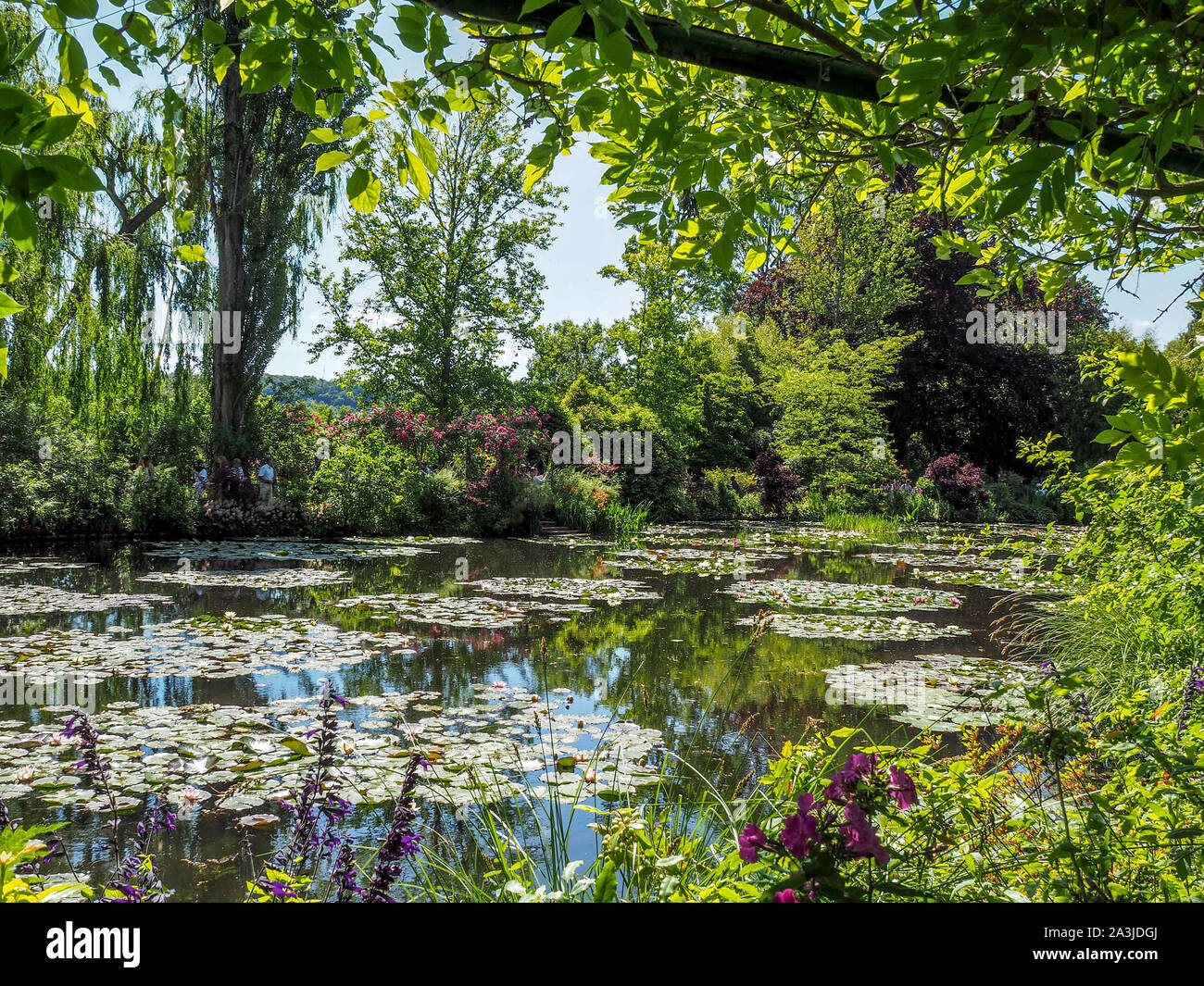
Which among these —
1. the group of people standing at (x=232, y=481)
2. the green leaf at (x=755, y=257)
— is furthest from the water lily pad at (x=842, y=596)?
the group of people standing at (x=232, y=481)

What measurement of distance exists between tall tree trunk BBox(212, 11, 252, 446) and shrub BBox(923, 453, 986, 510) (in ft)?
64.4

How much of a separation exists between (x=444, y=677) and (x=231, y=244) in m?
14.0

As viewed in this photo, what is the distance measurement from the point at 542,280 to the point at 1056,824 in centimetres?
1900

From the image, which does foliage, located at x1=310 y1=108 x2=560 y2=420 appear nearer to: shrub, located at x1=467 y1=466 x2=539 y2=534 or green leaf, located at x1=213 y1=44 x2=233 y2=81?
shrub, located at x1=467 y1=466 x2=539 y2=534

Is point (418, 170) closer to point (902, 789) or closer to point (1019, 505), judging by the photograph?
point (902, 789)

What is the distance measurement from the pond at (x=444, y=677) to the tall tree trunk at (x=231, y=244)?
5583 millimetres

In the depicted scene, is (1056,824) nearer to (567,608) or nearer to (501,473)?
(567,608)

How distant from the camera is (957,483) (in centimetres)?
2206

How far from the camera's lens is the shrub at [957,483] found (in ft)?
72.4

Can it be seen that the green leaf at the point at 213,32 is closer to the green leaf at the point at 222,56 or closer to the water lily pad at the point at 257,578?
the green leaf at the point at 222,56

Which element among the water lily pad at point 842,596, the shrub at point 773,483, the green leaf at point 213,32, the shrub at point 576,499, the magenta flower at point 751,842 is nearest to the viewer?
the magenta flower at point 751,842

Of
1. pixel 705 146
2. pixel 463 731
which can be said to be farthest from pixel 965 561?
pixel 705 146

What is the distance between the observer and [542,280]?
772 inches

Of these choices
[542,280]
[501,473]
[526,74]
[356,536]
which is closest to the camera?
[526,74]
